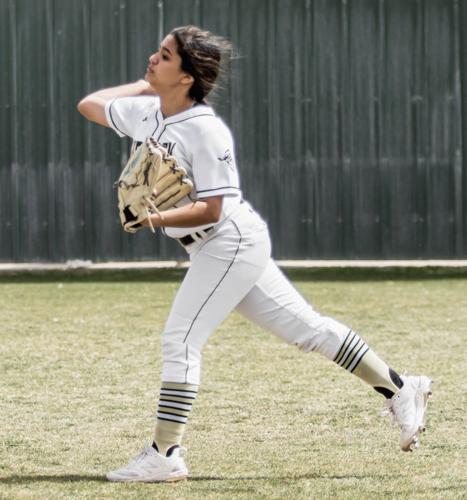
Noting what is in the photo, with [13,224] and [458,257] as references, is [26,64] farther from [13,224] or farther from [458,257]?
[458,257]

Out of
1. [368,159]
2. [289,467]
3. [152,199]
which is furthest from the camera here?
[368,159]

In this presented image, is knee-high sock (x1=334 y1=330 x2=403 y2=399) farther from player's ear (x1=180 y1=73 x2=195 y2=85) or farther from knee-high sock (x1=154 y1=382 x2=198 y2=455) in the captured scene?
player's ear (x1=180 y1=73 x2=195 y2=85)

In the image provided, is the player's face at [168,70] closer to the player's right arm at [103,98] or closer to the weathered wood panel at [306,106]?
the player's right arm at [103,98]

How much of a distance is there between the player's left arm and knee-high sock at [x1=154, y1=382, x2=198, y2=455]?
0.66 m

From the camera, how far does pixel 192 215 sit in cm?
525

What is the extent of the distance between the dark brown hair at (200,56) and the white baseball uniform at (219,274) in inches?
3.5

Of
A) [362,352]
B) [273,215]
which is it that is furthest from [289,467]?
[273,215]

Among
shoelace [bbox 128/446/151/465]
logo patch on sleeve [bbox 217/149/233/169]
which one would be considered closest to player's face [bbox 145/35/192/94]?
logo patch on sleeve [bbox 217/149/233/169]

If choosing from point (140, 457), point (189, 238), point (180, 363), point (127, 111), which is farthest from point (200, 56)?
point (140, 457)

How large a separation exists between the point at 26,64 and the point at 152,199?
1080 centimetres

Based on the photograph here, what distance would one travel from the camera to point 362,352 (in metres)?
5.66

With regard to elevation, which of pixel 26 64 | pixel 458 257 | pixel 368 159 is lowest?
pixel 458 257

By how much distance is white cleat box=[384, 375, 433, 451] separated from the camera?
222 inches

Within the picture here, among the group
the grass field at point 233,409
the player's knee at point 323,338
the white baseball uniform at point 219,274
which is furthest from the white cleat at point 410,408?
the player's knee at point 323,338
